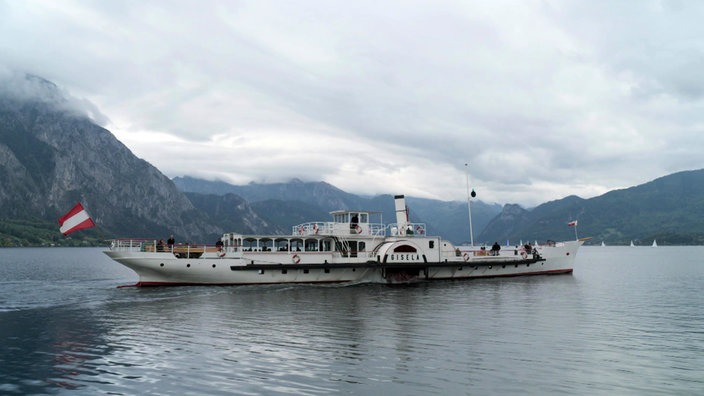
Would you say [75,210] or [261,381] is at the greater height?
[75,210]

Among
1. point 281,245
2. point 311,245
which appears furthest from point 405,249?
point 281,245

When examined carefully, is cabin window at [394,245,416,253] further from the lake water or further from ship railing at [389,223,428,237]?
the lake water

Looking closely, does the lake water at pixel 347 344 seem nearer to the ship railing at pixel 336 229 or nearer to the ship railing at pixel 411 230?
the ship railing at pixel 336 229

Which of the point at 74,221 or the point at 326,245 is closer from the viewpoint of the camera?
the point at 74,221

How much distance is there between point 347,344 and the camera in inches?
→ 901

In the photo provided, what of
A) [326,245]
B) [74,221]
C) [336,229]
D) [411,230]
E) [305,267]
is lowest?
[305,267]

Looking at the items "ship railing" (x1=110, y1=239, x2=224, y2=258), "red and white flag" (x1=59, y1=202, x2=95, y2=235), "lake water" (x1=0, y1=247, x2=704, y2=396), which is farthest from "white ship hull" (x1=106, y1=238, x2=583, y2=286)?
"red and white flag" (x1=59, y1=202, x2=95, y2=235)

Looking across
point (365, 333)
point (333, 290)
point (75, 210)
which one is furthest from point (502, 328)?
point (75, 210)

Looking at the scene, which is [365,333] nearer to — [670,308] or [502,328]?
[502,328]

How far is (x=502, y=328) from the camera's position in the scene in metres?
27.0

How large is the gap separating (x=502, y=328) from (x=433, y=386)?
11.5 metres

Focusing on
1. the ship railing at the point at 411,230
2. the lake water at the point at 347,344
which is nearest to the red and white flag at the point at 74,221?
the lake water at the point at 347,344

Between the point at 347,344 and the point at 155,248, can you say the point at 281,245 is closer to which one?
the point at 155,248

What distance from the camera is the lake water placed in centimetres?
1705
